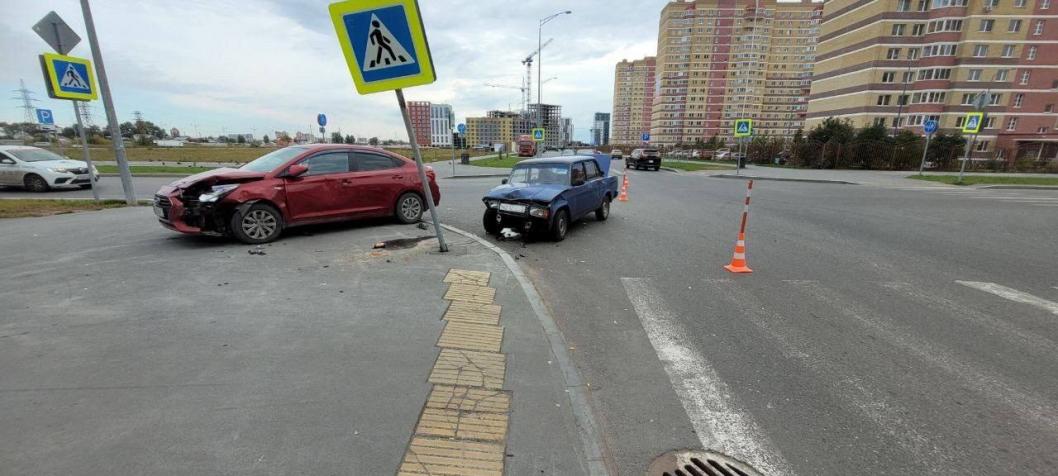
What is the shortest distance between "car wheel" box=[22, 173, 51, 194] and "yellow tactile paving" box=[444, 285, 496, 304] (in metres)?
17.8

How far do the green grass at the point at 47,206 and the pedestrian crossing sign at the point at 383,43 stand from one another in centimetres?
913

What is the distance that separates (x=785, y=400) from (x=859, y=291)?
10.9 feet

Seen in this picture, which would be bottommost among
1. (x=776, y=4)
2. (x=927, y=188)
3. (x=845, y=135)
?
(x=927, y=188)

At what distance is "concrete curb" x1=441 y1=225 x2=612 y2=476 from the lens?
2511 mm

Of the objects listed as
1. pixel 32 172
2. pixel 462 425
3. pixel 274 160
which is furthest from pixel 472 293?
pixel 32 172

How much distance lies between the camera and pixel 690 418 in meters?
3.00

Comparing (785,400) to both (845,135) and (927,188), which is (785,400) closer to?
(927,188)

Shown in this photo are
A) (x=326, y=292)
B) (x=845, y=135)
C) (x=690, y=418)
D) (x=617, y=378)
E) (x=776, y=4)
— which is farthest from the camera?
(x=776, y=4)

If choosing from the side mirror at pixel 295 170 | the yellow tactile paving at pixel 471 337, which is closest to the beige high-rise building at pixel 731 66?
the side mirror at pixel 295 170

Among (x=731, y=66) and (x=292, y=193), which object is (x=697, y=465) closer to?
(x=292, y=193)

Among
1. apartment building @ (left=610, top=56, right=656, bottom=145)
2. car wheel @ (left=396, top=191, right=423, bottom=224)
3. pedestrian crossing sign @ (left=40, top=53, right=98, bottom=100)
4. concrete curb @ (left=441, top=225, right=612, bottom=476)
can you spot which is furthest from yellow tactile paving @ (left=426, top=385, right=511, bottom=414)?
apartment building @ (left=610, top=56, right=656, bottom=145)

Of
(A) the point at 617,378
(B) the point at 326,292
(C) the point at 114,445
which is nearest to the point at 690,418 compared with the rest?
(A) the point at 617,378

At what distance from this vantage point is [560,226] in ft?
27.1

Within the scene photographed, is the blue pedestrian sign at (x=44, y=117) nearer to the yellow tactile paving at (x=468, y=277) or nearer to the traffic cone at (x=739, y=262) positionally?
the yellow tactile paving at (x=468, y=277)
